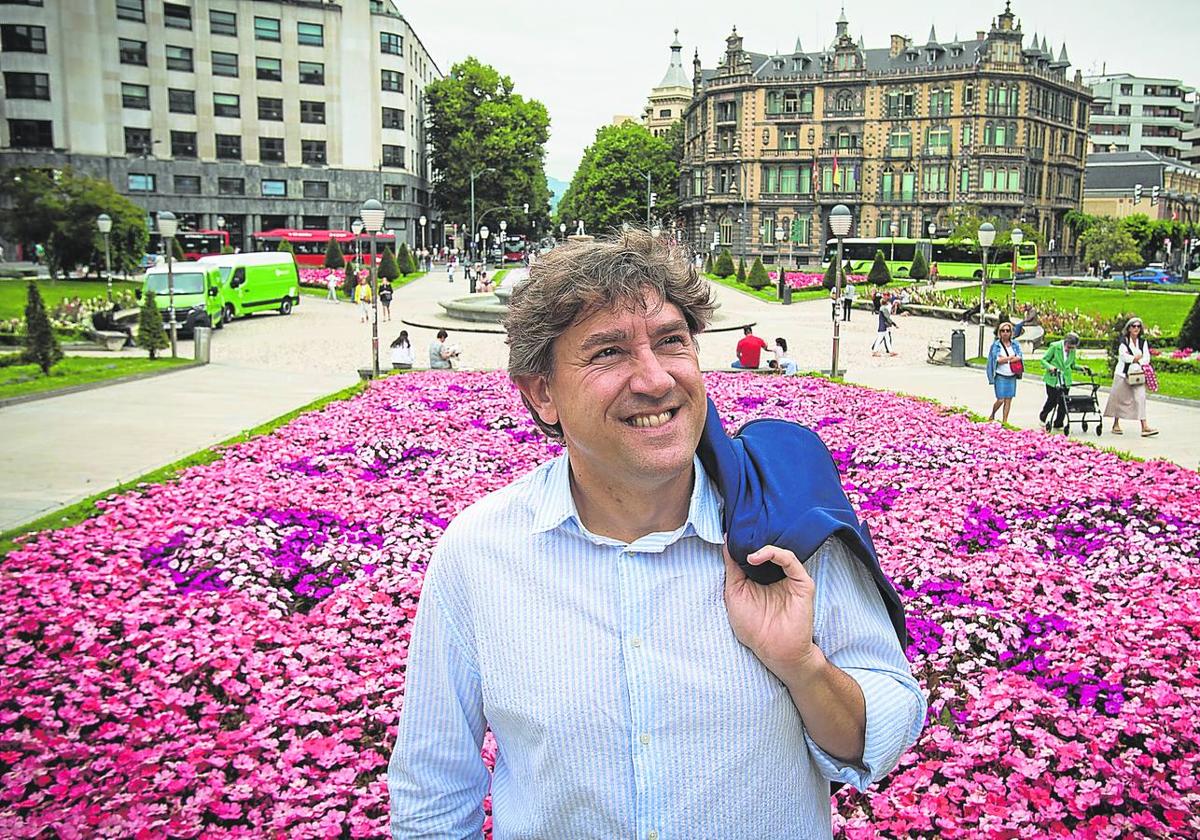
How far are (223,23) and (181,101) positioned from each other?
5683mm

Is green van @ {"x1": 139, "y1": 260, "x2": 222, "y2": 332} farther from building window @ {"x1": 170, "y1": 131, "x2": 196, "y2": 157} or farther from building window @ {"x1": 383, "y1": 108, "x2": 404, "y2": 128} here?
building window @ {"x1": 383, "y1": 108, "x2": 404, "y2": 128}

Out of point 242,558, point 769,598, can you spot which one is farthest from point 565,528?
point 242,558

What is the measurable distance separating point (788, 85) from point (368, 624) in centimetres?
9077

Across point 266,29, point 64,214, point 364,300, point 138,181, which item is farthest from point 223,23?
point 364,300

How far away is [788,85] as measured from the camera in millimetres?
90188

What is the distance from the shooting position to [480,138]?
88500mm

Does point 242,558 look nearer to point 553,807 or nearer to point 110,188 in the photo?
point 553,807

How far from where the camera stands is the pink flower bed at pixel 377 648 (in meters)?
4.76

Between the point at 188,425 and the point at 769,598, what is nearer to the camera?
the point at 769,598

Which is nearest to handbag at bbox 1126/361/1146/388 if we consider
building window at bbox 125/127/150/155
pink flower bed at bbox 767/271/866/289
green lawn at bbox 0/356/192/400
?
green lawn at bbox 0/356/192/400

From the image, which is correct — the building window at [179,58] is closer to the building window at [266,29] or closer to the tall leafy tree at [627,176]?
the building window at [266,29]

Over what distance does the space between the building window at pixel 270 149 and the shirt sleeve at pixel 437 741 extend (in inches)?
2905

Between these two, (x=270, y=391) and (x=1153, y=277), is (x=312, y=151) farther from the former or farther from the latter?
(x=1153, y=277)

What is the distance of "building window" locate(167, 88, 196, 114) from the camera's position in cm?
6412
